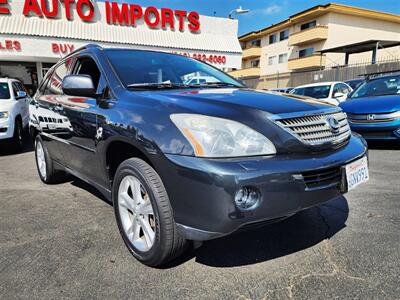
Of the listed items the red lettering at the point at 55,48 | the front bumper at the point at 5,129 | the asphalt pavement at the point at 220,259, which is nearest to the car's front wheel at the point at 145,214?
the asphalt pavement at the point at 220,259

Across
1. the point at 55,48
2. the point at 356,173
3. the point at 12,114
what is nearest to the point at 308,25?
the point at 55,48

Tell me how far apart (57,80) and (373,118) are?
5422 mm

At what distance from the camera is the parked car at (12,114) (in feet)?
22.0

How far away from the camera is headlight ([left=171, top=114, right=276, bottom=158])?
1845 millimetres

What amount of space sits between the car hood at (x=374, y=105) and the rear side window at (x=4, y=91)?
7.47m

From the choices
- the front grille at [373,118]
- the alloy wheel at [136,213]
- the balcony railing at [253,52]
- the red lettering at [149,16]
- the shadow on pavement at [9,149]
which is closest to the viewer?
the alloy wheel at [136,213]

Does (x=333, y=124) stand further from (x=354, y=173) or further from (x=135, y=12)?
(x=135, y=12)

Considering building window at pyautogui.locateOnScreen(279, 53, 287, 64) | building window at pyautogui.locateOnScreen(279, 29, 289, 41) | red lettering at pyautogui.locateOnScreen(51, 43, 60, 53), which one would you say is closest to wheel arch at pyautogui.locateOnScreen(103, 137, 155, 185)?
red lettering at pyautogui.locateOnScreen(51, 43, 60, 53)

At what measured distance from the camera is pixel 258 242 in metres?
2.59

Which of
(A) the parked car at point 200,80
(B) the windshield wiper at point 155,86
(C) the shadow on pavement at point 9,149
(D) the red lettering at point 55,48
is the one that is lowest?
(C) the shadow on pavement at point 9,149

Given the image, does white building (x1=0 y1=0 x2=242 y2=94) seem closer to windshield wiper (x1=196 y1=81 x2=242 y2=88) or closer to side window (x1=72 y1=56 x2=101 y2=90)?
side window (x1=72 y1=56 x2=101 y2=90)

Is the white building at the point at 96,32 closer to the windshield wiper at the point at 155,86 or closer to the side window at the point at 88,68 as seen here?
the side window at the point at 88,68

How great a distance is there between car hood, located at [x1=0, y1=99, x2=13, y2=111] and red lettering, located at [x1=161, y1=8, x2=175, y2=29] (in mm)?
11725

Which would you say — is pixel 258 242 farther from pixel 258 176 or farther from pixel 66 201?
pixel 66 201
